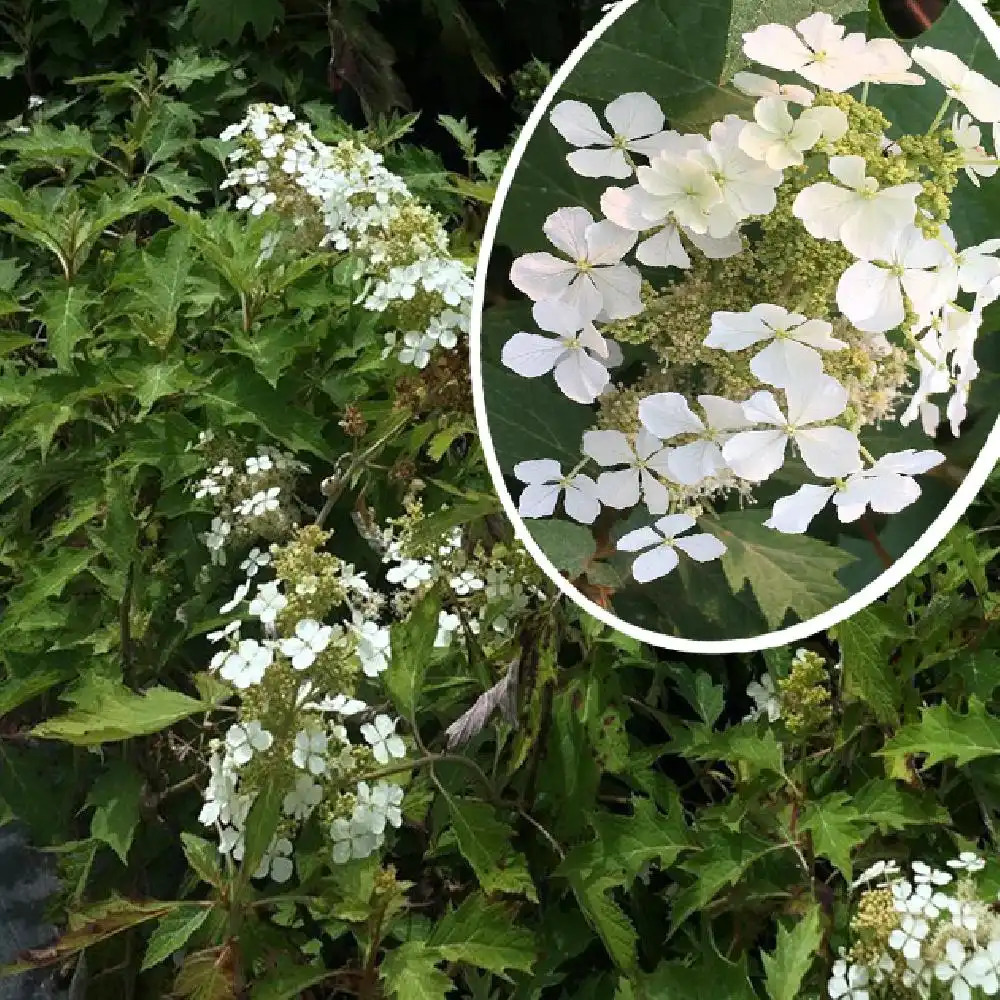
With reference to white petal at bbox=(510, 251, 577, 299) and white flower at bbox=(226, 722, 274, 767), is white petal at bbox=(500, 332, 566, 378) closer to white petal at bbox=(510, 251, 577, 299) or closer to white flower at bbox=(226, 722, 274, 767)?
white petal at bbox=(510, 251, 577, 299)

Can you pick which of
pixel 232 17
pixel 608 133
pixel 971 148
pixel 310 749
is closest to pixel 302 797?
pixel 310 749

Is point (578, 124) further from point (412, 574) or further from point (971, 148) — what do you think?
point (412, 574)

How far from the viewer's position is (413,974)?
969 mm

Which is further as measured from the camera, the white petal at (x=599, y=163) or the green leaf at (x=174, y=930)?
the green leaf at (x=174, y=930)

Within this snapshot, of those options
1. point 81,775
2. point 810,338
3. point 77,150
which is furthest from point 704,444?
point 77,150

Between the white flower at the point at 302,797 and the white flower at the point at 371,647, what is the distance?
101mm

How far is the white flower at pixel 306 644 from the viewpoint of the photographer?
34.4 inches

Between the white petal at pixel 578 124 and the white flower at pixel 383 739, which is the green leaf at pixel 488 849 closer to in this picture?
the white flower at pixel 383 739

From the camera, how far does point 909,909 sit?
2.80 feet

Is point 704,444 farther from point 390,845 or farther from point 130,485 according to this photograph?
point 130,485

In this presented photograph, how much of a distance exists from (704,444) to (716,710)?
543 millimetres

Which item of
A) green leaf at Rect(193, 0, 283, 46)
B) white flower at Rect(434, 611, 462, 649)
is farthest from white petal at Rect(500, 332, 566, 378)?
green leaf at Rect(193, 0, 283, 46)

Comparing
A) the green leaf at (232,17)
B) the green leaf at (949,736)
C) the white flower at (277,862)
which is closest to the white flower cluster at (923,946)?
the green leaf at (949,736)

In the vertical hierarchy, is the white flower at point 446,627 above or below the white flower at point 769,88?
below
